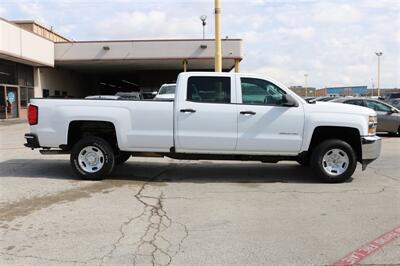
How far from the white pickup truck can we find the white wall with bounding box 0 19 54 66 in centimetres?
1956

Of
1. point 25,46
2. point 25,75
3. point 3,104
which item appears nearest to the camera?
point 25,46

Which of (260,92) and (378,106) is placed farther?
(378,106)

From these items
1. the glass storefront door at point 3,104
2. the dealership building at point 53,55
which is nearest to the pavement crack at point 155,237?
the dealership building at point 53,55

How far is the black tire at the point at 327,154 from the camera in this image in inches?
330

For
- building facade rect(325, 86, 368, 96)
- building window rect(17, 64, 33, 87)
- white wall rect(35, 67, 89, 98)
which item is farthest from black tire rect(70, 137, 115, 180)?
building facade rect(325, 86, 368, 96)

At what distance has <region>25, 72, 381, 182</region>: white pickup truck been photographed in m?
8.29

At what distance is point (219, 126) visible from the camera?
8.28 meters

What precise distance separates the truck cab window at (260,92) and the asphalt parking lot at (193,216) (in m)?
1.46

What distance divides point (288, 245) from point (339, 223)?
1.15m

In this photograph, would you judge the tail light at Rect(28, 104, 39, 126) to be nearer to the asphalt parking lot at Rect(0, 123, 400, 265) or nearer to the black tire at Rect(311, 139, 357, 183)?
the asphalt parking lot at Rect(0, 123, 400, 265)

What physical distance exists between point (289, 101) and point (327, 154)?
1.19 meters

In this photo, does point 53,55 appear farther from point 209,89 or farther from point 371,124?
point 371,124

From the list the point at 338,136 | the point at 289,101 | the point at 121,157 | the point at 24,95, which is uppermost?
the point at 24,95

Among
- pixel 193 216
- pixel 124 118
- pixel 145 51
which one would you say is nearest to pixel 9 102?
pixel 145 51
